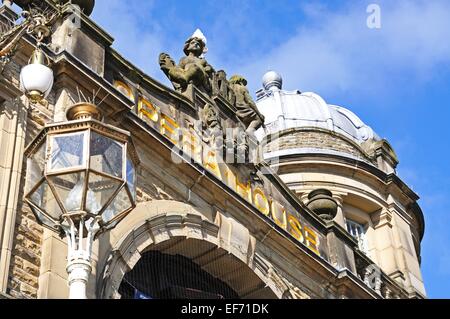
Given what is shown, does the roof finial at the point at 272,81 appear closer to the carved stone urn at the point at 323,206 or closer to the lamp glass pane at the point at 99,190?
the carved stone urn at the point at 323,206

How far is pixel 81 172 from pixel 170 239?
18.0ft

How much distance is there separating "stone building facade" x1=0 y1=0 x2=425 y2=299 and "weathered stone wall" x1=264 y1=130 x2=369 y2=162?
511 centimetres

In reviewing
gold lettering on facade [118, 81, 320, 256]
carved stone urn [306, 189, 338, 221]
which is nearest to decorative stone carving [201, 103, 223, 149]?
gold lettering on facade [118, 81, 320, 256]

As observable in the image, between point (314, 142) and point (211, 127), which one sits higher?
point (314, 142)

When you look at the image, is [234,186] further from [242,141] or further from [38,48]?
[38,48]

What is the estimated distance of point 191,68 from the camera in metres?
20.6

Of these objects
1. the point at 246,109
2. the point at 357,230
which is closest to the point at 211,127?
the point at 246,109

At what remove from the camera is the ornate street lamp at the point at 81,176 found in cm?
1161

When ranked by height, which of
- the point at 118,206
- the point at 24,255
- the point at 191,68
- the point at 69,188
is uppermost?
the point at 191,68

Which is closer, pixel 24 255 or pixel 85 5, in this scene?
pixel 24 255

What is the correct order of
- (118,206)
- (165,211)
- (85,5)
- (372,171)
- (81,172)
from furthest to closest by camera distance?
(372,171) → (85,5) → (165,211) → (118,206) → (81,172)

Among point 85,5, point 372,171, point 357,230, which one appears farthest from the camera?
point 357,230

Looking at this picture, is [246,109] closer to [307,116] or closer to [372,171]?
[372,171]

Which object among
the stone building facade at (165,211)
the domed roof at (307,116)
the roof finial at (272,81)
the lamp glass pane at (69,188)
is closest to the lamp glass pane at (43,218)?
the lamp glass pane at (69,188)
